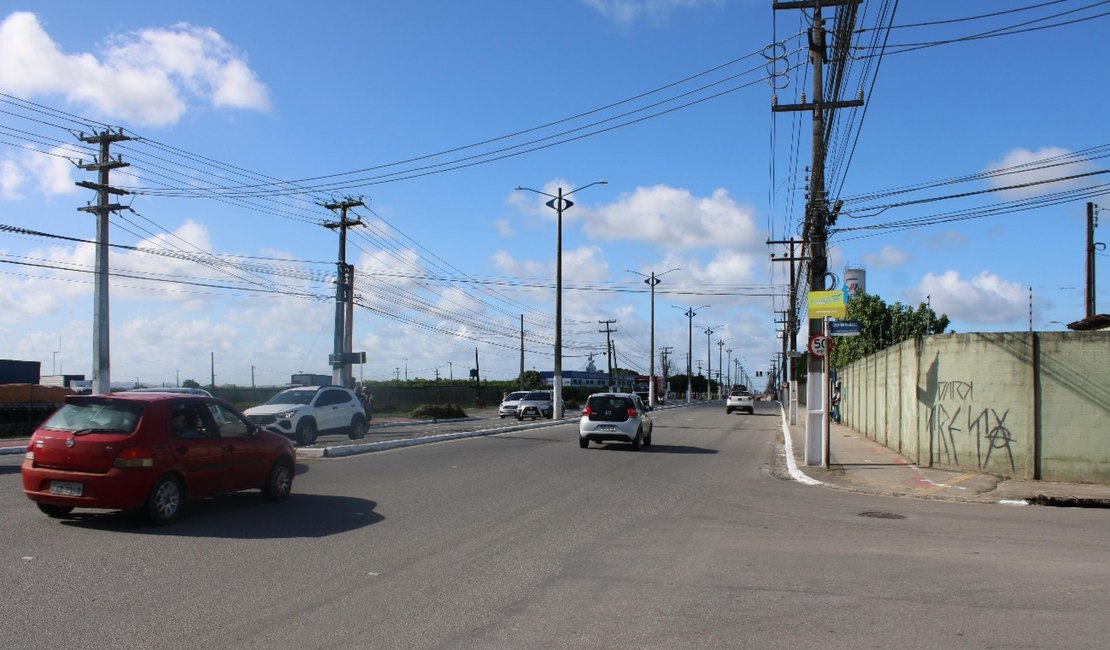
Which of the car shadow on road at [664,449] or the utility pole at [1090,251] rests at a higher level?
the utility pole at [1090,251]

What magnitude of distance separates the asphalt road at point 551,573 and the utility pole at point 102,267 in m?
20.8

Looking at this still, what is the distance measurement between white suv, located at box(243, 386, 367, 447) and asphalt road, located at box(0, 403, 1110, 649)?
28.1ft

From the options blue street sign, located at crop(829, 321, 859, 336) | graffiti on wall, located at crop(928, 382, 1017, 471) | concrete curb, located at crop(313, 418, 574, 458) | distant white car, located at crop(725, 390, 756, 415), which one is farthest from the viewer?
distant white car, located at crop(725, 390, 756, 415)

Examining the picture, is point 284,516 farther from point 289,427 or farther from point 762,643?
point 289,427

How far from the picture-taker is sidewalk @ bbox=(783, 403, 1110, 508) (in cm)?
1347

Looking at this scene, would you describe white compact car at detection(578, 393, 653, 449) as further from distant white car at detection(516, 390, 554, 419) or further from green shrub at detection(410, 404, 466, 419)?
green shrub at detection(410, 404, 466, 419)

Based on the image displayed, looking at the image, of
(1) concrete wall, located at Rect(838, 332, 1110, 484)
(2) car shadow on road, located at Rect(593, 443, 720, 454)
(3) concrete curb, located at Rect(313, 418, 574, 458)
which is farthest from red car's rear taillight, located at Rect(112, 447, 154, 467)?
(2) car shadow on road, located at Rect(593, 443, 720, 454)

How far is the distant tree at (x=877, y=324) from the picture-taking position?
42.6 metres

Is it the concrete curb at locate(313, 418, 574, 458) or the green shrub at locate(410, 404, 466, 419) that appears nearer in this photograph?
the concrete curb at locate(313, 418, 574, 458)

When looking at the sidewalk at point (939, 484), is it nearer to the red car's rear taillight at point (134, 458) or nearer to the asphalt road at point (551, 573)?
the asphalt road at point (551, 573)

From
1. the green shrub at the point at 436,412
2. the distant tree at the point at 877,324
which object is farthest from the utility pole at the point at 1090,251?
the green shrub at the point at 436,412

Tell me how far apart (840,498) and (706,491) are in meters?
2.12

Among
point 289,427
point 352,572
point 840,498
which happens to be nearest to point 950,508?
point 840,498

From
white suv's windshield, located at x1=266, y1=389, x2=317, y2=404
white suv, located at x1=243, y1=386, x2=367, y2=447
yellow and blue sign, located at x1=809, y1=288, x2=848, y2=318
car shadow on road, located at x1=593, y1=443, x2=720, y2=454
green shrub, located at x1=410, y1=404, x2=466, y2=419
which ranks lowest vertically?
green shrub, located at x1=410, y1=404, x2=466, y2=419
